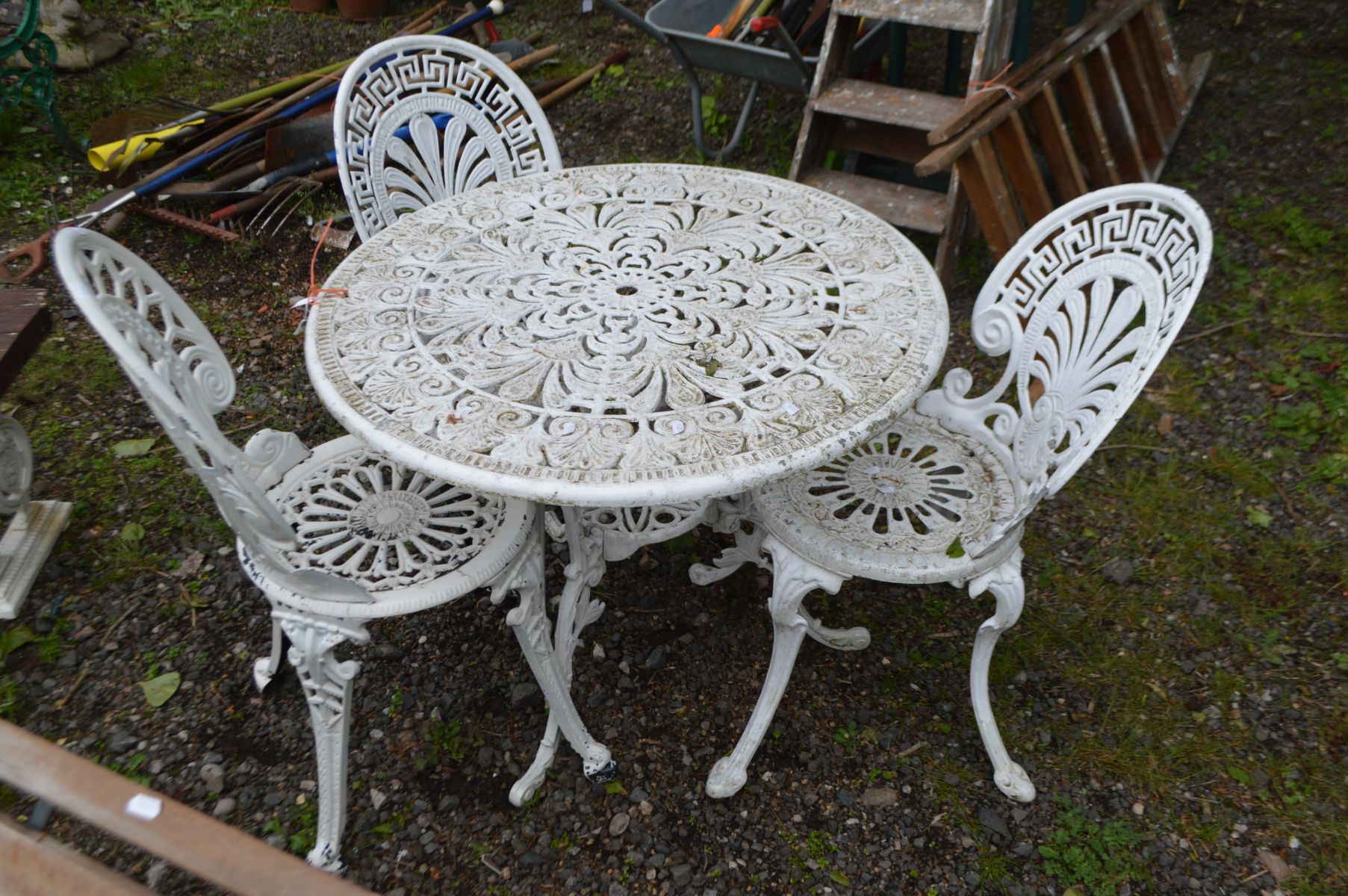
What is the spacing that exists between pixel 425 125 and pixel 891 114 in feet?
6.60

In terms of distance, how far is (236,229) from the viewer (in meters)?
4.34

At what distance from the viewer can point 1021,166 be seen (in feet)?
11.5

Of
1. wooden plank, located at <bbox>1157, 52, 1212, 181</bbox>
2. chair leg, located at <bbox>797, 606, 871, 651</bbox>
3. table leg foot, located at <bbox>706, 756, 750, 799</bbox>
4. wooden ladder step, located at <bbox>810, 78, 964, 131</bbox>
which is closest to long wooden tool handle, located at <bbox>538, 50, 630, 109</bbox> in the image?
wooden ladder step, located at <bbox>810, 78, 964, 131</bbox>

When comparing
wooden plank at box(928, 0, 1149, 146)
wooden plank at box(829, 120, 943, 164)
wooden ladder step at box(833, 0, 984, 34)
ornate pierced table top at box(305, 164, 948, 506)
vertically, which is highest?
wooden ladder step at box(833, 0, 984, 34)

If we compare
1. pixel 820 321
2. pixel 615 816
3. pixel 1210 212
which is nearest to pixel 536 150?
pixel 820 321

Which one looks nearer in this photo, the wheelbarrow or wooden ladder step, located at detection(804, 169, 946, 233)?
wooden ladder step, located at detection(804, 169, 946, 233)

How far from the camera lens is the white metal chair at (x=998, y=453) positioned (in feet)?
6.31

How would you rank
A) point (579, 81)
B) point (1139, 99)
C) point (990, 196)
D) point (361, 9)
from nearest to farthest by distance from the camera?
point (990, 196)
point (1139, 99)
point (579, 81)
point (361, 9)

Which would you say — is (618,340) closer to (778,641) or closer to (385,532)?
(385,532)

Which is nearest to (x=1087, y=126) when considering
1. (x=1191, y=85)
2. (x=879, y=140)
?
(x=879, y=140)

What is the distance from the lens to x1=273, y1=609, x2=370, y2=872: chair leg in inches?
72.2

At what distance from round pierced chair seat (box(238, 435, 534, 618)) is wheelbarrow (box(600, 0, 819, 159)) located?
2568 millimetres

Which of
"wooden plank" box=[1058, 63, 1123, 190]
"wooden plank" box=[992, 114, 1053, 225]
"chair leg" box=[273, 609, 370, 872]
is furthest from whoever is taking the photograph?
"wooden plank" box=[1058, 63, 1123, 190]

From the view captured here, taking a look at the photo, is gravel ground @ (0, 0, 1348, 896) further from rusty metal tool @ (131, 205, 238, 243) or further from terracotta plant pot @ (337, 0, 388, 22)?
terracotta plant pot @ (337, 0, 388, 22)
